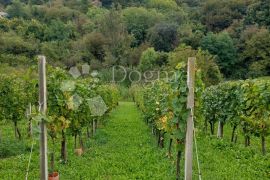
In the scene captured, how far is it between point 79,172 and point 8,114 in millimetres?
6306

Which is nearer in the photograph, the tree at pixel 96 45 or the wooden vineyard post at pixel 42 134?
the wooden vineyard post at pixel 42 134

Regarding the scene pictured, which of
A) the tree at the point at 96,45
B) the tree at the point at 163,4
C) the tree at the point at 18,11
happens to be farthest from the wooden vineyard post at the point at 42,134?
the tree at the point at 163,4

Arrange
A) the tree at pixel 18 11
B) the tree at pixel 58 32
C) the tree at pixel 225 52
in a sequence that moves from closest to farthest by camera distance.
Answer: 1. the tree at pixel 225 52
2. the tree at pixel 58 32
3. the tree at pixel 18 11

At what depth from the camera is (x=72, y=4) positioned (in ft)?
319

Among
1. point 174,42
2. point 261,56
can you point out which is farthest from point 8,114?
point 174,42

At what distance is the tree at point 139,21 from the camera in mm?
74688

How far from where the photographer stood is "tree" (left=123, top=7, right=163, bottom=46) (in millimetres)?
74688

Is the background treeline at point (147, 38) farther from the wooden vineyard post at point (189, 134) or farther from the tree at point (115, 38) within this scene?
the wooden vineyard post at point (189, 134)

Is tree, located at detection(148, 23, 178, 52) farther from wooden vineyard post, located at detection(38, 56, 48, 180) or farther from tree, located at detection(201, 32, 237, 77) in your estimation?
wooden vineyard post, located at detection(38, 56, 48, 180)

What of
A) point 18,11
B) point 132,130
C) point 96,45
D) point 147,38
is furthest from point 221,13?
point 132,130

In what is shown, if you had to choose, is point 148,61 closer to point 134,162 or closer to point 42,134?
point 134,162

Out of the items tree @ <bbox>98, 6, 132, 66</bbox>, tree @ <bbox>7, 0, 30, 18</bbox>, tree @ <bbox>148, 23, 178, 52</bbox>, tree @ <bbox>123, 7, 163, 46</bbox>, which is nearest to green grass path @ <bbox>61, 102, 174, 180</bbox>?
tree @ <bbox>98, 6, 132, 66</bbox>

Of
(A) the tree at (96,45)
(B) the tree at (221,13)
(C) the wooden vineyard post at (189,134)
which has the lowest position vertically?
(C) the wooden vineyard post at (189,134)

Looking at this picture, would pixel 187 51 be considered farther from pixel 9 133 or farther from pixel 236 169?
pixel 236 169
